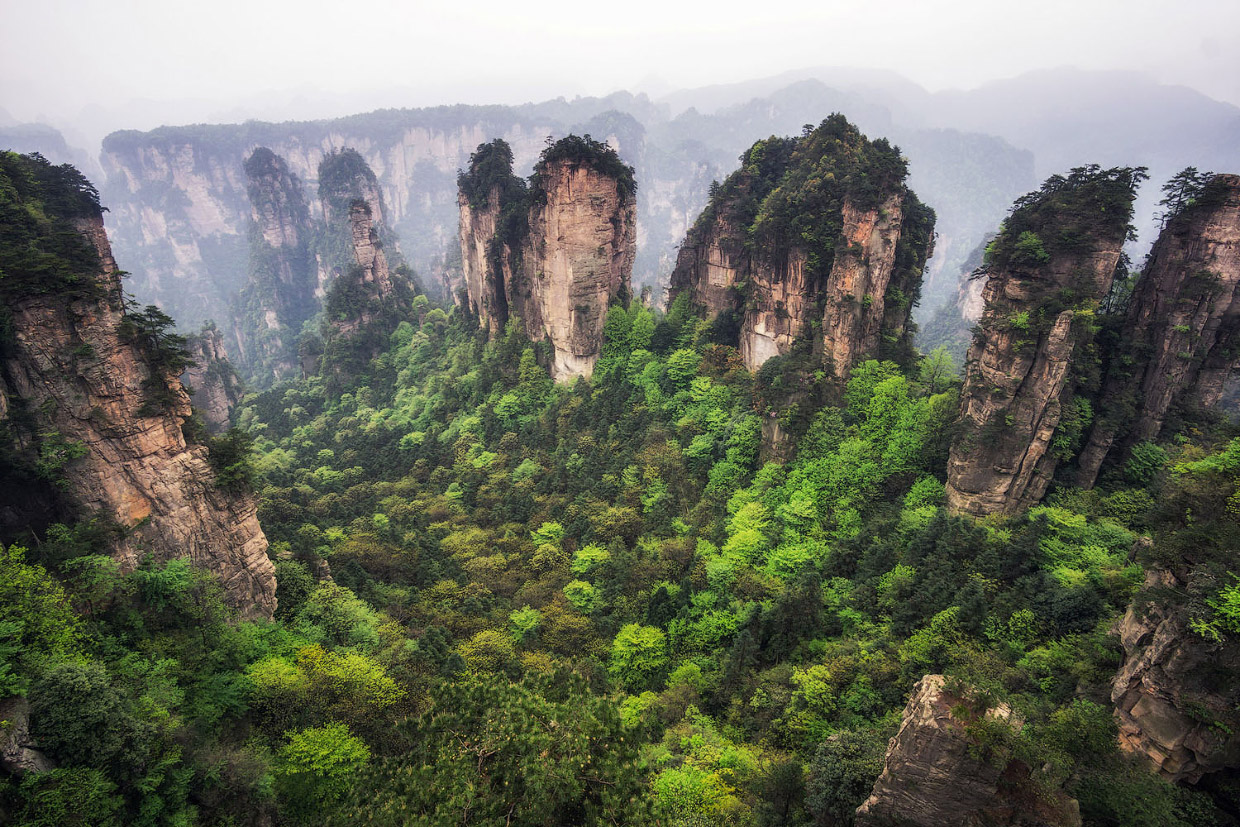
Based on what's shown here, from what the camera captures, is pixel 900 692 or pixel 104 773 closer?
pixel 104 773

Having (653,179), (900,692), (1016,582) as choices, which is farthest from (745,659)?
(653,179)

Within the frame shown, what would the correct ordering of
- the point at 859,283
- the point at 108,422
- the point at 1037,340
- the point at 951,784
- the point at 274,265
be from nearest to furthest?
the point at 951,784 < the point at 108,422 < the point at 1037,340 < the point at 859,283 < the point at 274,265

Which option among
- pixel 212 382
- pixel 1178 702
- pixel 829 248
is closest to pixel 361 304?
pixel 212 382

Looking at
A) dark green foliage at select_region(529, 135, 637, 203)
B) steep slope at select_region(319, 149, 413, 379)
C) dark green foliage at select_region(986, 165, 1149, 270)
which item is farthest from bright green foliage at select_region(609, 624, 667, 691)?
steep slope at select_region(319, 149, 413, 379)

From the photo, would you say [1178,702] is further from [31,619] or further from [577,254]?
[577,254]

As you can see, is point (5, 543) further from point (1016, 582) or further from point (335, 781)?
point (1016, 582)

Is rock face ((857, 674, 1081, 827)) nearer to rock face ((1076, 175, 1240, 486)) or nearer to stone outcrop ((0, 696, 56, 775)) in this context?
rock face ((1076, 175, 1240, 486))
